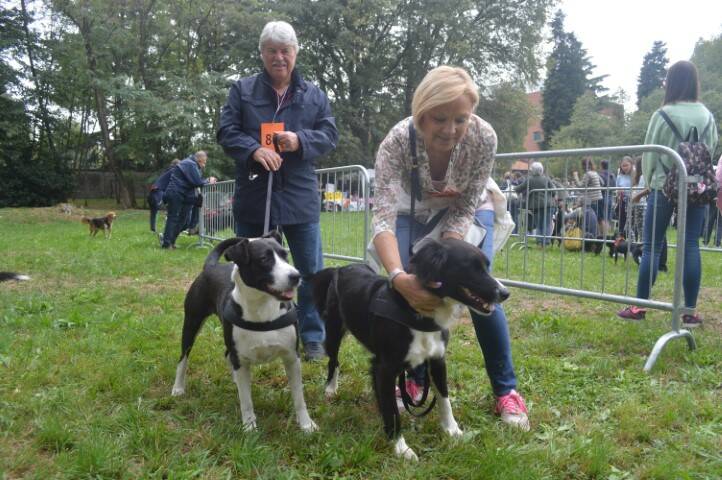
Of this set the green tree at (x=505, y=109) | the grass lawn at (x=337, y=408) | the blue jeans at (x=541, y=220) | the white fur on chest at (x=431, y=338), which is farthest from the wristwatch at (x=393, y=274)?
the green tree at (x=505, y=109)

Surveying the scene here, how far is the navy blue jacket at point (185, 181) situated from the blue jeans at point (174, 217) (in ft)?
0.29

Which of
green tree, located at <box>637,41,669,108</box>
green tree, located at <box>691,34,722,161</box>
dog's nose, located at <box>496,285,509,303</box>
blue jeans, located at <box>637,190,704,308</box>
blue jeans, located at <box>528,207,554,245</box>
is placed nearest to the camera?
dog's nose, located at <box>496,285,509,303</box>

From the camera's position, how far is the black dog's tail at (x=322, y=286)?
344cm

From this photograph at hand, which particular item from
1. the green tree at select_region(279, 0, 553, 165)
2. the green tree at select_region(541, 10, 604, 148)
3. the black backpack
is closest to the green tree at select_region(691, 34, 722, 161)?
the green tree at select_region(541, 10, 604, 148)

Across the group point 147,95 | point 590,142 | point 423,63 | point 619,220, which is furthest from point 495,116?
point 619,220

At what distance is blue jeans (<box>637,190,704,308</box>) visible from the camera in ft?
15.0

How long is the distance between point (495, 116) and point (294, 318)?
31.7m

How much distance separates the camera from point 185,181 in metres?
11.7

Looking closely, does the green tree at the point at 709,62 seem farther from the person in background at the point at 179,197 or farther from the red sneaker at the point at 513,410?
the red sneaker at the point at 513,410

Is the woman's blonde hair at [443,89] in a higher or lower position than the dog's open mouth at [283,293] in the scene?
higher

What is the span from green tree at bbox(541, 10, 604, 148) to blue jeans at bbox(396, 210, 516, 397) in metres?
54.8

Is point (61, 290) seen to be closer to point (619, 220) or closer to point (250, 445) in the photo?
point (250, 445)

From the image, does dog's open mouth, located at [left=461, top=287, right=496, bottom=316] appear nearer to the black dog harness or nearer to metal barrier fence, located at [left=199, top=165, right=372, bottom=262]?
the black dog harness

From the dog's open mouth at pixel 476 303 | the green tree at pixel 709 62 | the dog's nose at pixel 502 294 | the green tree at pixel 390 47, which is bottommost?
the dog's open mouth at pixel 476 303
